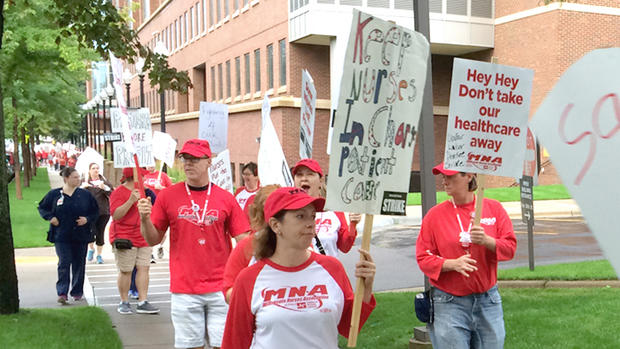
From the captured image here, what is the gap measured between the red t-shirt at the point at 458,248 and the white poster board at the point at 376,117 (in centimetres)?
130

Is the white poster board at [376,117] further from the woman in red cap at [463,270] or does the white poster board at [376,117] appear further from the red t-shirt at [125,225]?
the red t-shirt at [125,225]

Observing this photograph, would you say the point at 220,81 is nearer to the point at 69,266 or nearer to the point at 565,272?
the point at 69,266

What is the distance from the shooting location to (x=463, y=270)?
4.73 meters

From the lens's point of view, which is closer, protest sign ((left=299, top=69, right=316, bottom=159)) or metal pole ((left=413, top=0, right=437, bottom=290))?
metal pole ((left=413, top=0, right=437, bottom=290))

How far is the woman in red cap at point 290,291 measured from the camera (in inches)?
134

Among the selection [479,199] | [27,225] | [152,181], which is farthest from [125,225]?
[27,225]

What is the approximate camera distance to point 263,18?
36656mm

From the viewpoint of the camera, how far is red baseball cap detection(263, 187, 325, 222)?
3457 mm

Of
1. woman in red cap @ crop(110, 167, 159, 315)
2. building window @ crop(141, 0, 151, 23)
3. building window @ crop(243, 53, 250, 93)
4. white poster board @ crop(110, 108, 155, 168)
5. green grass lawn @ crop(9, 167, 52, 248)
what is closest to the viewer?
white poster board @ crop(110, 108, 155, 168)

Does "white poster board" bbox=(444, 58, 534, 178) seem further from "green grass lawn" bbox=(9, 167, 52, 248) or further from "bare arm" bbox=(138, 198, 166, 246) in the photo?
"green grass lawn" bbox=(9, 167, 52, 248)

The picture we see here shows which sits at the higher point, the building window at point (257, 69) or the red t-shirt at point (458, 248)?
the building window at point (257, 69)

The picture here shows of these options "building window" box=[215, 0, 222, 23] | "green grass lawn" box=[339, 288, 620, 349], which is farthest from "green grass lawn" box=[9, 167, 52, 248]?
"building window" box=[215, 0, 222, 23]

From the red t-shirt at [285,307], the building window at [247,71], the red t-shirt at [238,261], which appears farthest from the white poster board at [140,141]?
the building window at [247,71]

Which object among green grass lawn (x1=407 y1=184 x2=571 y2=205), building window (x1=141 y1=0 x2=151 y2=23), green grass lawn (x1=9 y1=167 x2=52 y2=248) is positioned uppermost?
building window (x1=141 y1=0 x2=151 y2=23)
